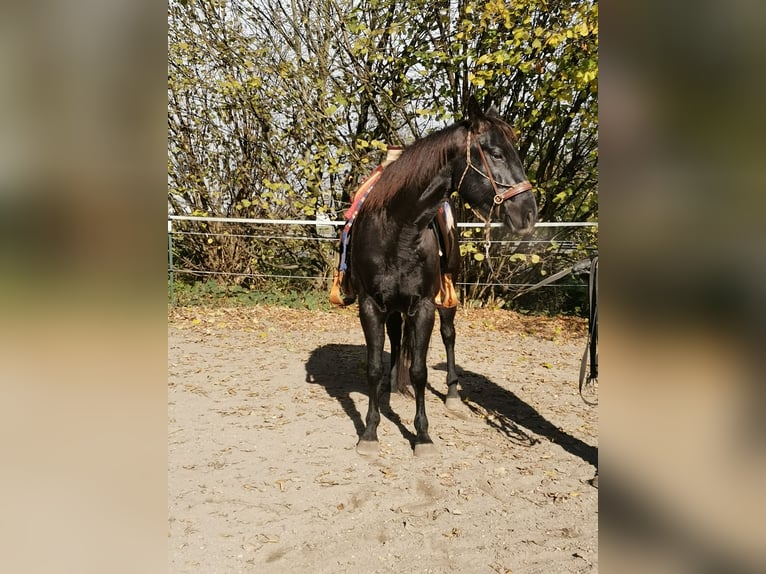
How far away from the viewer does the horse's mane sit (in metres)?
3.14

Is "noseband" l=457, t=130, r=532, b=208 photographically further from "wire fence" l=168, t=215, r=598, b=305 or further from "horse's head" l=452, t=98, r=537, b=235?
"wire fence" l=168, t=215, r=598, b=305

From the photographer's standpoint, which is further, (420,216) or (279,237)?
(279,237)

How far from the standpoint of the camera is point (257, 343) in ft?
22.1

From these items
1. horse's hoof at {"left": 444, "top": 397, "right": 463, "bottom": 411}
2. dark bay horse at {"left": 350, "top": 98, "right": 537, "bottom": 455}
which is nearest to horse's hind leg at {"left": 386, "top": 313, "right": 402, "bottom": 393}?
horse's hoof at {"left": 444, "top": 397, "right": 463, "bottom": 411}

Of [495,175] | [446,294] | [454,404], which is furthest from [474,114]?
[454,404]

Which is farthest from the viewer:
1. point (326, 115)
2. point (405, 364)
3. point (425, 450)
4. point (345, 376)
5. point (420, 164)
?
point (326, 115)

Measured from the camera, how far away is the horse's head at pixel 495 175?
2.95 meters

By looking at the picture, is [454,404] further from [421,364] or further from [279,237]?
[279,237]

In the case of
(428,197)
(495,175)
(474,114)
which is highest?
(474,114)

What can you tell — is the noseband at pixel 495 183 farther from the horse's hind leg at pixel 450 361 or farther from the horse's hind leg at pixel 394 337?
the horse's hind leg at pixel 450 361

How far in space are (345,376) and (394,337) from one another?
1161mm

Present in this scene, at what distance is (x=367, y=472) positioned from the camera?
3.25 metres
